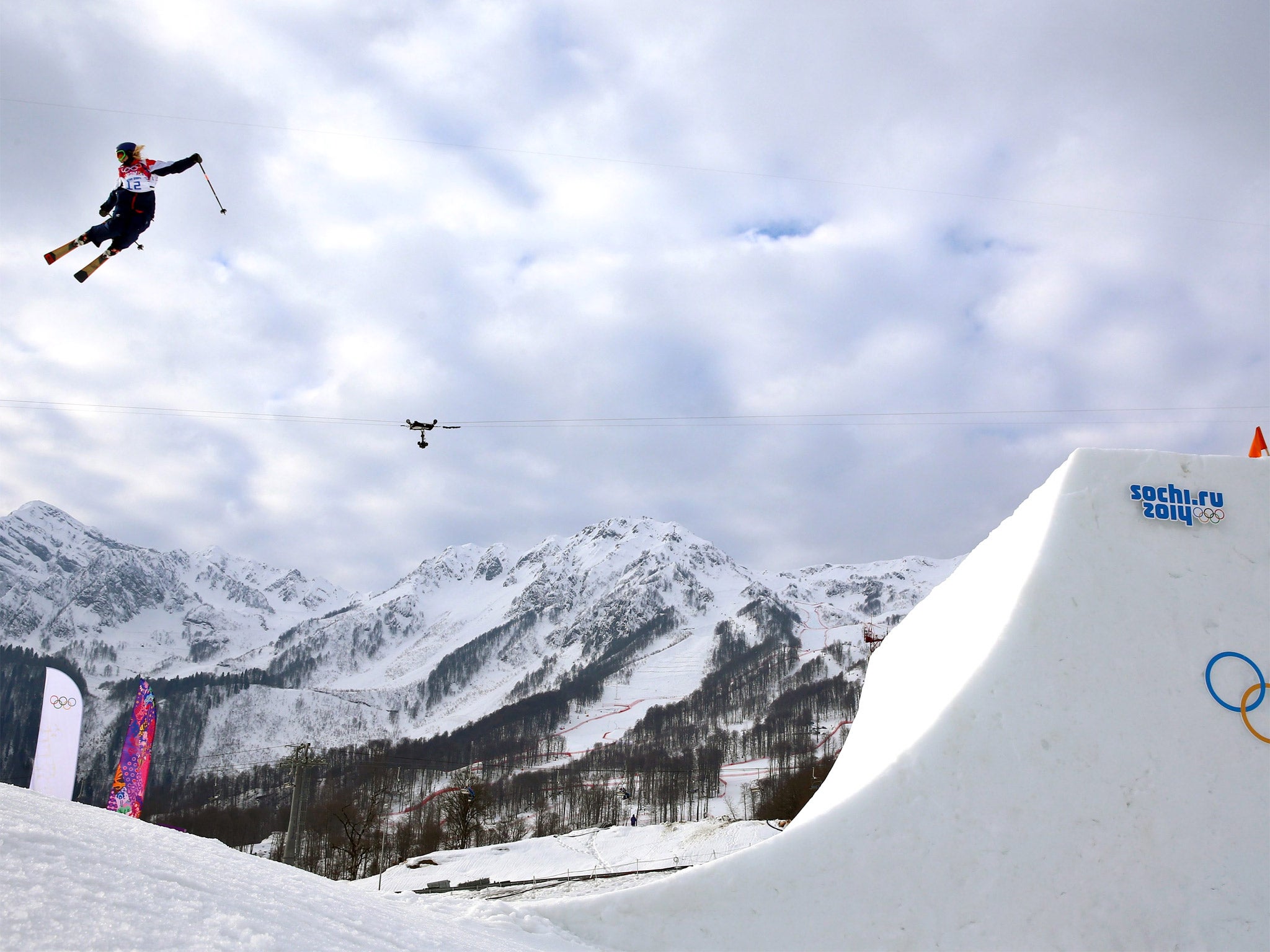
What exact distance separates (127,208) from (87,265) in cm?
171

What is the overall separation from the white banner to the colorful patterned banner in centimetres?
342

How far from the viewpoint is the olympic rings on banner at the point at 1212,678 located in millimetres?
13359

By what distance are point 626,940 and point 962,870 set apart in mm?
5771

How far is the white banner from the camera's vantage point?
32.9 meters

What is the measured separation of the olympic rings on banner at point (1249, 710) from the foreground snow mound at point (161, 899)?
1300 centimetres

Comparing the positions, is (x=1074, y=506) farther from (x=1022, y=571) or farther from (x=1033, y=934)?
(x=1033, y=934)

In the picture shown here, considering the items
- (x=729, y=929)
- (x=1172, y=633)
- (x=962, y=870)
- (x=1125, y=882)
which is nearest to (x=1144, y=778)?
(x=1125, y=882)

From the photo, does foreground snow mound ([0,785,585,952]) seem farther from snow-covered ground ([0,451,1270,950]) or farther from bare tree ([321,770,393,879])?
bare tree ([321,770,393,879])

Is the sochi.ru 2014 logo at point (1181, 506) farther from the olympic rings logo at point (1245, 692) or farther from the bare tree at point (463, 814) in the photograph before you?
the bare tree at point (463, 814)

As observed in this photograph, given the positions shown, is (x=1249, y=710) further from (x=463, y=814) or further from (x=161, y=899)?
(x=463, y=814)

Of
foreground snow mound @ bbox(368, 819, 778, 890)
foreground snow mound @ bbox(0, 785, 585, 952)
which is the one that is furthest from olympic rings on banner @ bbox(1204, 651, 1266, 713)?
foreground snow mound @ bbox(368, 819, 778, 890)

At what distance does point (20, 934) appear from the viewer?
618 centimetres

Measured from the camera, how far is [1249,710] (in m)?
13.3

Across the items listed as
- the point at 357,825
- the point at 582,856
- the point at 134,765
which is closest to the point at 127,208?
the point at 134,765
